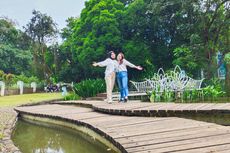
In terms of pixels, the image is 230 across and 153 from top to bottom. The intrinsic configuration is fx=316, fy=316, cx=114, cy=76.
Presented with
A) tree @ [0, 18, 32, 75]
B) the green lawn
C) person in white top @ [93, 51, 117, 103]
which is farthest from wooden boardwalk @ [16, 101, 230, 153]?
tree @ [0, 18, 32, 75]

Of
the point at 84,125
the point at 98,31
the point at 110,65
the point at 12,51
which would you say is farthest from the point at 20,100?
the point at 12,51

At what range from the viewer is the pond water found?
6.12 meters

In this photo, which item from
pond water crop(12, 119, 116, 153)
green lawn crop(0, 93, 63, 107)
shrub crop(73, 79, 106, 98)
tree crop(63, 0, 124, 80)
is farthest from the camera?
tree crop(63, 0, 124, 80)

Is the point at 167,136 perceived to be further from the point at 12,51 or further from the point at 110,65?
the point at 12,51

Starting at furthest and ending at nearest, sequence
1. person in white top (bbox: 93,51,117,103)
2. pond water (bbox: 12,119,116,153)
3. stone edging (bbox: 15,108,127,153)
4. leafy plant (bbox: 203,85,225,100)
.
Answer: leafy plant (bbox: 203,85,225,100)
person in white top (bbox: 93,51,117,103)
pond water (bbox: 12,119,116,153)
stone edging (bbox: 15,108,127,153)

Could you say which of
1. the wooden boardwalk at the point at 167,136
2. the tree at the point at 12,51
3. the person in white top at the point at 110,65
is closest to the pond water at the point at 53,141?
the wooden boardwalk at the point at 167,136

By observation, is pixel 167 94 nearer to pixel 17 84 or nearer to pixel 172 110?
pixel 172 110

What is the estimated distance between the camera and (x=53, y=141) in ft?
23.8

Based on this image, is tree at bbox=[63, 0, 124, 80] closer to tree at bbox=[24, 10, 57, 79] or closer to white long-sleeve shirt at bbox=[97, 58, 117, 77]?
white long-sleeve shirt at bbox=[97, 58, 117, 77]

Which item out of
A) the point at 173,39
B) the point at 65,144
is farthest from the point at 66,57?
the point at 65,144

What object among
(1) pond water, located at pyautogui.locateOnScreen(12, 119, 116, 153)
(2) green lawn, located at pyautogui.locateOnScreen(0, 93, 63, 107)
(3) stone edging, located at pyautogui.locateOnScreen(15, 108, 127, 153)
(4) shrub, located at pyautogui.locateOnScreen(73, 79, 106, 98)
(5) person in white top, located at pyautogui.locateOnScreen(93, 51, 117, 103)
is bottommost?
(1) pond water, located at pyautogui.locateOnScreen(12, 119, 116, 153)

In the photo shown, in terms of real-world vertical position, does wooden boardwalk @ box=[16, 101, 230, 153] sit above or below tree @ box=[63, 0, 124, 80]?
below

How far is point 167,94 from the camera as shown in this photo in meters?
11.7

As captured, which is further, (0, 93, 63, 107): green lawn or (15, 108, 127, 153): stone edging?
(0, 93, 63, 107): green lawn
